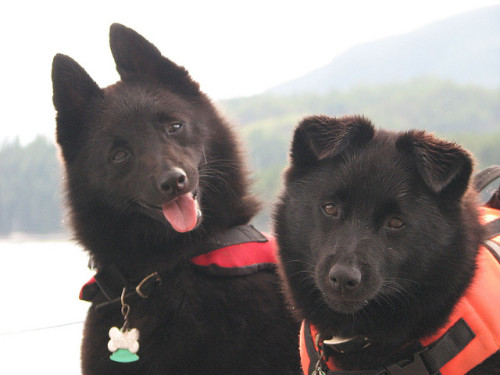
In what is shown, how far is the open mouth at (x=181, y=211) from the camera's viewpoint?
2277 millimetres

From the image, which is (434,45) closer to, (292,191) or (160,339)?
(292,191)

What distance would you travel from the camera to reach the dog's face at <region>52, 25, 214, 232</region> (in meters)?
2.30

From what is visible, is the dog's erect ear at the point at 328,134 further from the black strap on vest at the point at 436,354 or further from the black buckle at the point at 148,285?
the black buckle at the point at 148,285

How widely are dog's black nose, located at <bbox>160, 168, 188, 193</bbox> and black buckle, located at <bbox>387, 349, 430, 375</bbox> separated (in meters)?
1.09

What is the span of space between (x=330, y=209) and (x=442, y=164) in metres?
0.44

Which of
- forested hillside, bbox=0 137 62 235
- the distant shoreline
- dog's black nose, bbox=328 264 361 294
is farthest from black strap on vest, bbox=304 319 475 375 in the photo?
the distant shoreline

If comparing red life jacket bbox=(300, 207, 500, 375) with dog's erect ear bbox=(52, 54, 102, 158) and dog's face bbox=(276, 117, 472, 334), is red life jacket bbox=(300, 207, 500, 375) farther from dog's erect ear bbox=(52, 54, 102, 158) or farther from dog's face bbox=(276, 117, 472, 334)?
dog's erect ear bbox=(52, 54, 102, 158)

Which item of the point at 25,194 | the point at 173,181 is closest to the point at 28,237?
the point at 25,194

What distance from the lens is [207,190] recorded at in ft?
8.35

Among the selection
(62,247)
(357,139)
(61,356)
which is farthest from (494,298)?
(62,247)

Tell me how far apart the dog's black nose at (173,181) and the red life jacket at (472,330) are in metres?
0.83

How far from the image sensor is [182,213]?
2.31m

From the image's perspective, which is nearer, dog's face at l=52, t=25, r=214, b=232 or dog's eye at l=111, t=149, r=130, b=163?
dog's face at l=52, t=25, r=214, b=232

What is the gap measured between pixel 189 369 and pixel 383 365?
864mm
